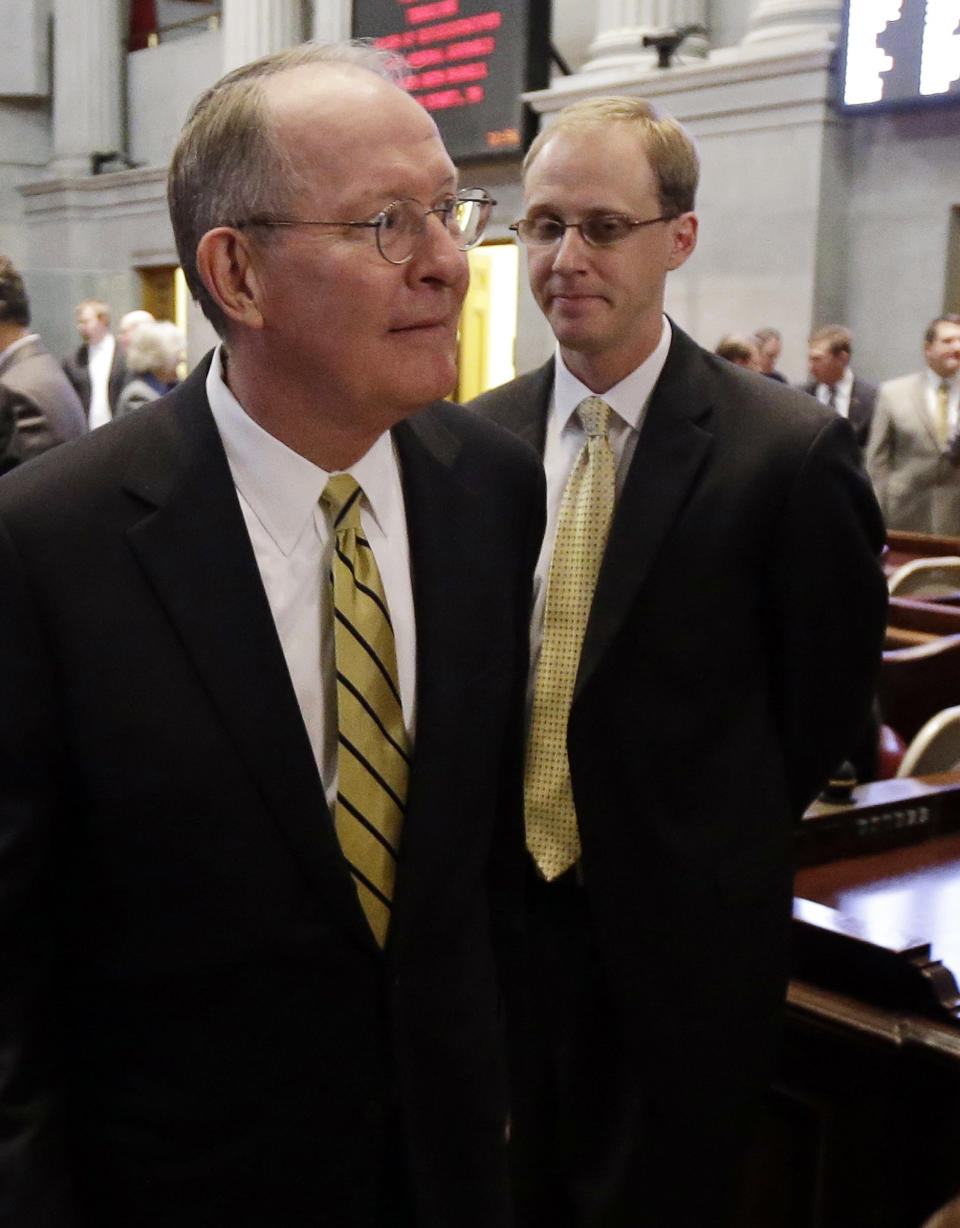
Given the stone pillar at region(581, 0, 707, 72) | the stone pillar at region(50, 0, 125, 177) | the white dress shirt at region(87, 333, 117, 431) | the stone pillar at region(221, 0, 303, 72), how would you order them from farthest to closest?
1. the stone pillar at region(50, 0, 125, 177)
2. the stone pillar at region(221, 0, 303, 72)
3. the stone pillar at region(581, 0, 707, 72)
4. the white dress shirt at region(87, 333, 117, 431)

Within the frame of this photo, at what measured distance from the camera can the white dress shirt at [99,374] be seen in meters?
8.52

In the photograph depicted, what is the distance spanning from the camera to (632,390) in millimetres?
2033

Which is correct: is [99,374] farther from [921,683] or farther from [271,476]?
[271,476]

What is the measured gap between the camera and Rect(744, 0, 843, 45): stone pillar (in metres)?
8.24

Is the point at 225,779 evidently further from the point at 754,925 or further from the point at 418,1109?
the point at 754,925

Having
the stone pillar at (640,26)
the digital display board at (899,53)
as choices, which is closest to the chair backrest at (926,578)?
the digital display board at (899,53)

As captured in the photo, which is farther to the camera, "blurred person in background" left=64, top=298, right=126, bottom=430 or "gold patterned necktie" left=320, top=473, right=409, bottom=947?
"blurred person in background" left=64, top=298, right=126, bottom=430

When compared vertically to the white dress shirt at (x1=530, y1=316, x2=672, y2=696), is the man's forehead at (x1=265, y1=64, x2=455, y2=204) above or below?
above

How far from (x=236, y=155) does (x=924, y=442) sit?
19.4ft

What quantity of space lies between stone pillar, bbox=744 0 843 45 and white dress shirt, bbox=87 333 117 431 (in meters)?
4.26

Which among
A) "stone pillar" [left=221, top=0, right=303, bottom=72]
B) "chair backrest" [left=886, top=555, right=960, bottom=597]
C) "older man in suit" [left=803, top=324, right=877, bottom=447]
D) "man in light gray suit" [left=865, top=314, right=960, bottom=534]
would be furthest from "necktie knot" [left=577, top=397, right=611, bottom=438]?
"stone pillar" [left=221, top=0, right=303, bottom=72]

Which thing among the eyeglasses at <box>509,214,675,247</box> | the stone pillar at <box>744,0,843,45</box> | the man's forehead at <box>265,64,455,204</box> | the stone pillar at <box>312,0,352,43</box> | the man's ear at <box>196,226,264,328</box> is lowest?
the man's ear at <box>196,226,264,328</box>

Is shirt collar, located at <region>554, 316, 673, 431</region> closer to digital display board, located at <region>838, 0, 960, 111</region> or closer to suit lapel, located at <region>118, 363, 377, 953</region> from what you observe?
suit lapel, located at <region>118, 363, 377, 953</region>

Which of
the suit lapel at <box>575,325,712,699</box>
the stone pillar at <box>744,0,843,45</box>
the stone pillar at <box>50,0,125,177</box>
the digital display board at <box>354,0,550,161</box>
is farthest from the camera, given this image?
the stone pillar at <box>50,0,125,177</box>
